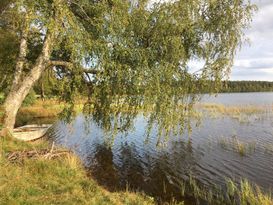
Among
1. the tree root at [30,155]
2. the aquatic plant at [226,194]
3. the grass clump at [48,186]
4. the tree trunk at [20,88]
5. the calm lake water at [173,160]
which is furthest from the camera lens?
the tree trunk at [20,88]

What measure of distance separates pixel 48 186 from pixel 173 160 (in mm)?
9795

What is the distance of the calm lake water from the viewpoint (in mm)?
14031

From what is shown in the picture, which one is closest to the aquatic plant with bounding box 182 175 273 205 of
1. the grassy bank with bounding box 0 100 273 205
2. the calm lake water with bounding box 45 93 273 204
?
the grassy bank with bounding box 0 100 273 205

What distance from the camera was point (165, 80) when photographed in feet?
43.5

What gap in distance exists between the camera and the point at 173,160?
58.9 feet

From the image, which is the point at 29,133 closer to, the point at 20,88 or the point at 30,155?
the point at 20,88

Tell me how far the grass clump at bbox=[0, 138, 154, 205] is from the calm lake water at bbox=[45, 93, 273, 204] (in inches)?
92.7

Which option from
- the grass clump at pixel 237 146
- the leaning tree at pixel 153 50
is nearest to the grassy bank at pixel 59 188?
the leaning tree at pixel 153 50

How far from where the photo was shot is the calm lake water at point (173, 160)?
1403cm

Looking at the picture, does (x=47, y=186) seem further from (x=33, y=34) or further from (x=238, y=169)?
(x=238, y=169)

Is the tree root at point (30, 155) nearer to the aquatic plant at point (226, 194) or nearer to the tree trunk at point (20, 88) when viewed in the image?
the tree trunk at point (20, 88)

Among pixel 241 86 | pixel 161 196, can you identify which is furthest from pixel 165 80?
pixel 241 86

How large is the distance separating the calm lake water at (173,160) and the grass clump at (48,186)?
92.7 inches

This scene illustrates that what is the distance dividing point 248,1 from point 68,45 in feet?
25.1
